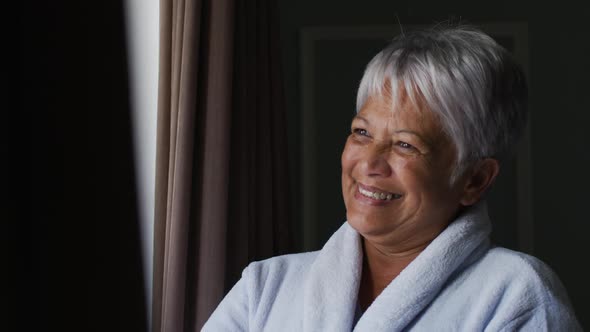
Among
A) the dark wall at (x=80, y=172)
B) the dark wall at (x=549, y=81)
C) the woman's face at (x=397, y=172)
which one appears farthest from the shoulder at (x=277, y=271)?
the dark wall at (x=549, y=81)

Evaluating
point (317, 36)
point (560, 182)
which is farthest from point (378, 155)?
point (560, 182)

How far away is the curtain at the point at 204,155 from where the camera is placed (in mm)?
1637

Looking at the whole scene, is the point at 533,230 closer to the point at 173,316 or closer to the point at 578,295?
the point at 578,295

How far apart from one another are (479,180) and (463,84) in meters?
0.18

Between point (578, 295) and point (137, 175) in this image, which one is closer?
point (137, 175)

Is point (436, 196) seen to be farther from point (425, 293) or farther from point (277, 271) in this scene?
point (277, 271)

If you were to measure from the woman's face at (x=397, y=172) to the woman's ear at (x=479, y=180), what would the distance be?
19mm

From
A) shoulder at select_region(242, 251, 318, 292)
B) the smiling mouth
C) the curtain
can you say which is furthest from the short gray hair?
the curtain

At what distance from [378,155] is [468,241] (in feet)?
0.68

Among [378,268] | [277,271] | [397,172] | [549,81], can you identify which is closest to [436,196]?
[397,172]

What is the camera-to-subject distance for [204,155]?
169 centimetres

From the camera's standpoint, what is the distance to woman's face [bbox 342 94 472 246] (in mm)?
1317

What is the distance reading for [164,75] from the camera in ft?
5.49

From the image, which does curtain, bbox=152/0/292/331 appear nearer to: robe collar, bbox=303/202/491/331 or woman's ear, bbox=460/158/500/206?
robe collar, bbox=303/202/491/331
